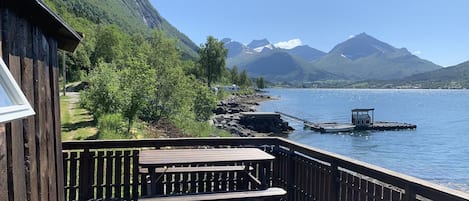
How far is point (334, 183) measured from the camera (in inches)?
168

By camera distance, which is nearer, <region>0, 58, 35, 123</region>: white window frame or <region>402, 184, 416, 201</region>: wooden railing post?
<region>0, 58, 35, 123</region>: white window frame

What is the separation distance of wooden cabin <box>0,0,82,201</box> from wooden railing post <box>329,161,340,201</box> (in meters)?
2.93

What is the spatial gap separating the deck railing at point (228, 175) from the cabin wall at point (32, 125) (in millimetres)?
1305

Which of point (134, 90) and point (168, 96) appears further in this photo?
point (168, 96)

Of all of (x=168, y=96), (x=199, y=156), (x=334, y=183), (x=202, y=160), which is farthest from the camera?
(x=168, y=96)

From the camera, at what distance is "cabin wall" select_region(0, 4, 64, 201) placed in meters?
2.55

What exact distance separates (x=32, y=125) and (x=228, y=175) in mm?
3507

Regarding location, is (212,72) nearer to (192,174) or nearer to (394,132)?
(394,132)

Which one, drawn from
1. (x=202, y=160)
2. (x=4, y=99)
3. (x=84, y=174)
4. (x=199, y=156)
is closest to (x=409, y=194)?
(x=202, y=160)

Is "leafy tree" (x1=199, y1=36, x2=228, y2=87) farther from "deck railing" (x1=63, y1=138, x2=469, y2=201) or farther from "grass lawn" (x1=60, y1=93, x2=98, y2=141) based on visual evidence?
"deck railing" (x1=63, y1=138, x2=469, y2=201)

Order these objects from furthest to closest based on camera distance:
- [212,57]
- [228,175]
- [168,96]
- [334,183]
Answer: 1. [212,57]
2. [168,96]
3. [228,175]
4. [334,183]

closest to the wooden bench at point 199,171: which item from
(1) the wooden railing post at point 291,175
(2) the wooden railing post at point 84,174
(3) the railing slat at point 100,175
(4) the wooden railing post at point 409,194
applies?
(1) the wooden railing post at point 291,175

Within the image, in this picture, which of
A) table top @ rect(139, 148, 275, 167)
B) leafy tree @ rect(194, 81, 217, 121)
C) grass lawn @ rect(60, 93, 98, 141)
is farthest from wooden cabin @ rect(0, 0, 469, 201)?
leafy tree @ rect(194, 81, 217, 121)

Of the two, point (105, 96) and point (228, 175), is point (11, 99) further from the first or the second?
point (105, 96)
